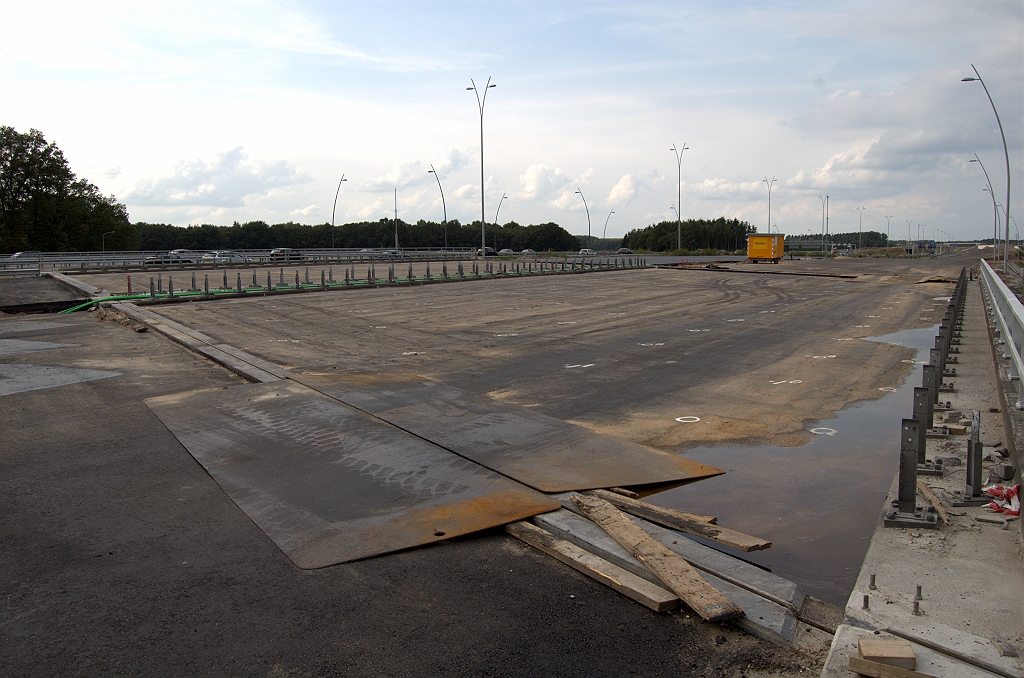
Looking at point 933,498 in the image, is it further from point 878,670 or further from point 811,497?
point 878,670

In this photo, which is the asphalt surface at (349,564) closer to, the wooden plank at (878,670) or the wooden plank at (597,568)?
the wooden plank at (597,568)

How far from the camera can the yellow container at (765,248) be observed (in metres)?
72.4

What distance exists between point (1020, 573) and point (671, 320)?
17.9 meters

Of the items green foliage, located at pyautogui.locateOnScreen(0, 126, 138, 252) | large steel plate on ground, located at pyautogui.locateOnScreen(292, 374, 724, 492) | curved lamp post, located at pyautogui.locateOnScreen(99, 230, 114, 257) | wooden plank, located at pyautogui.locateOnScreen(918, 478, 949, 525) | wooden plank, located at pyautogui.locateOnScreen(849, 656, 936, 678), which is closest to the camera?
wooden plank, located at pyautogui.locateOnScreen(849, 656, 936, 678)

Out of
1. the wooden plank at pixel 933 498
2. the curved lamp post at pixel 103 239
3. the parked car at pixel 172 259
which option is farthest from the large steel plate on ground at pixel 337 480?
the curved lamp post at pixel 103 239

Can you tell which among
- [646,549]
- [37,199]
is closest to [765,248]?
[646,549]

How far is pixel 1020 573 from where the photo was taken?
197 inches

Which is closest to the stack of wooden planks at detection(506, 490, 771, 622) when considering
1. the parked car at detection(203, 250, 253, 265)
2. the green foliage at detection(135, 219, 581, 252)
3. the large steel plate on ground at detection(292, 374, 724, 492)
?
the large steel plate on ground at detection(292, 374, 724, 492)

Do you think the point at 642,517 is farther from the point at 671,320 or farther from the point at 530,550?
the point at 671,320

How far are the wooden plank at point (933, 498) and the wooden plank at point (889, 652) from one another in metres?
A: 2.33

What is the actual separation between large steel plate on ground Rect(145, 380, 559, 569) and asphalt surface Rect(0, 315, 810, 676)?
8.7 inches

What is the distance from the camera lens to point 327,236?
165500 millimetres

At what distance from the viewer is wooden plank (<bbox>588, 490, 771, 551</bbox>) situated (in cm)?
580

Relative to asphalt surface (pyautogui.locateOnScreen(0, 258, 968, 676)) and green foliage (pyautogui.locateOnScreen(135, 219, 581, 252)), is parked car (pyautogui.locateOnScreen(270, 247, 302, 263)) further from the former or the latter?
green foliage (pyautogui.locateOnScreen(135, 219, 581, 252))
